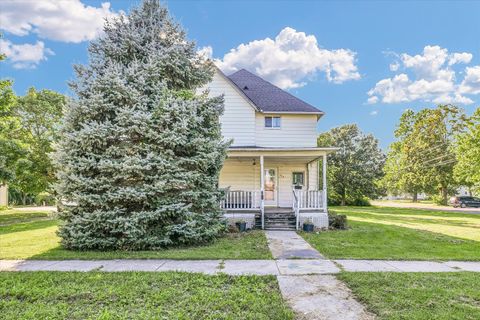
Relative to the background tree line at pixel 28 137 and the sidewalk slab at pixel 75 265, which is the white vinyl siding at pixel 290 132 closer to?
the sidewalk slab at pixel 75 265

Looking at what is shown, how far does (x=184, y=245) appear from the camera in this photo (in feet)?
27.9

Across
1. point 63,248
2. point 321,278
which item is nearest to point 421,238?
point 321,278

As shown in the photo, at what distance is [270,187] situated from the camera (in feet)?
51.6

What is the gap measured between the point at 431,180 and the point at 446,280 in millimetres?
35472

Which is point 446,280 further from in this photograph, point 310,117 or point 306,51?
point 306,51

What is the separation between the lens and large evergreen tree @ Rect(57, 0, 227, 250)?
7758 millimetres

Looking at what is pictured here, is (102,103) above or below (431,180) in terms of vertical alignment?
above

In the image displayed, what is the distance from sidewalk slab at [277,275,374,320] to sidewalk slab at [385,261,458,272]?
1.98 metres

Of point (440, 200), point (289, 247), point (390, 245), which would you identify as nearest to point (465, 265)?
point (390, 245)

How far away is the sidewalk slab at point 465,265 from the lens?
6.24m

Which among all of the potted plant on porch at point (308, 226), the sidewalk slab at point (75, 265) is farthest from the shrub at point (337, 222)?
the sidewalk slab at point (75, 265)

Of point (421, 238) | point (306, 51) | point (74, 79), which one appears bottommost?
point (421, 238)

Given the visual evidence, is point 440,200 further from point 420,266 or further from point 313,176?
point 420,266

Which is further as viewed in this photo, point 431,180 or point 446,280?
Answer: point 431,180
